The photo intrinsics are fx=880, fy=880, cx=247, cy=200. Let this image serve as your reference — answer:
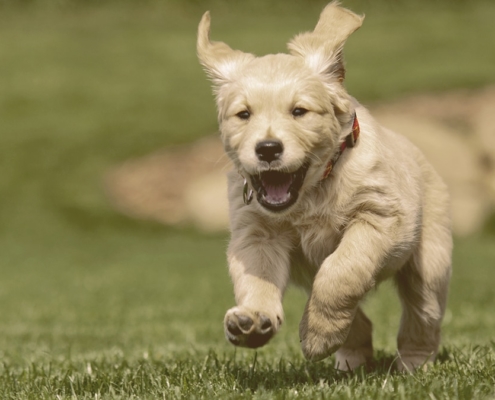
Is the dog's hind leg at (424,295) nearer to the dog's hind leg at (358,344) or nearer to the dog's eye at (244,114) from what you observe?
the dog's hind leg at (358,344)

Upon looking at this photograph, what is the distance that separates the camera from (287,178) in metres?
4.20

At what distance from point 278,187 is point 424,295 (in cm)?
131

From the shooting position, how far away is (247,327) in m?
3.80

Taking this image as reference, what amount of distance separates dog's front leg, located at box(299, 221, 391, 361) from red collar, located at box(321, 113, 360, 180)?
1.23ft

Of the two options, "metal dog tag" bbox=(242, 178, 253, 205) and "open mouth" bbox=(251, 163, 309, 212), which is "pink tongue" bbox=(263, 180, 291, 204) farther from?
"metal dog tag" bbox=(242, 178, 253, 205)

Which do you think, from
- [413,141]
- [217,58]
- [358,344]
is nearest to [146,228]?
[413,141]

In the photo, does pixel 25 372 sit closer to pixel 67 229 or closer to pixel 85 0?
pixel 67 229

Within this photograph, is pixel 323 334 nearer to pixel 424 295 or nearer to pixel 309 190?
pixel 309 190

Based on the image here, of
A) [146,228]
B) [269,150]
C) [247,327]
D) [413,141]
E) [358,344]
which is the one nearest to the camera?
[247,327]

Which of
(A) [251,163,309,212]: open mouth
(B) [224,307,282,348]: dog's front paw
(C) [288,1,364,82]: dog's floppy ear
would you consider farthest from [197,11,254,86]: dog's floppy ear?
(B) [224,307,282,348]: dog's front paw

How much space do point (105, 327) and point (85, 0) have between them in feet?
79.6

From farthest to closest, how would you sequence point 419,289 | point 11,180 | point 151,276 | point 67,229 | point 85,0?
point 85,0 < point 11,180 < point 67,229 < point 151,276 < point 419,289

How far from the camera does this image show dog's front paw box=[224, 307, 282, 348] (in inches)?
150

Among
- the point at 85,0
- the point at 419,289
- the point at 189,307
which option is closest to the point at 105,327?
the point at 189,307
